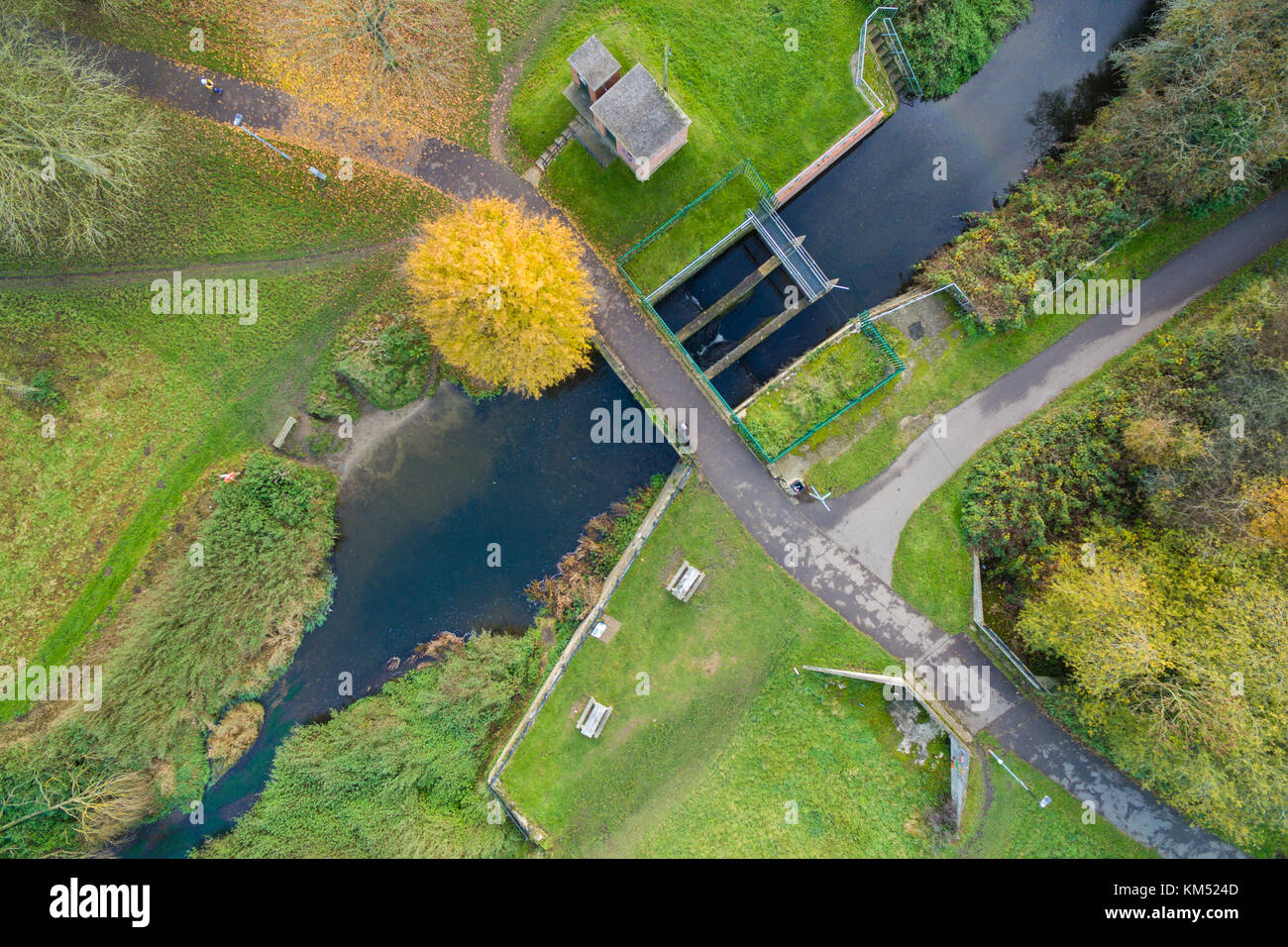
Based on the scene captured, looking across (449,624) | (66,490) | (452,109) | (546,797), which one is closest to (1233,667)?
(546,797)

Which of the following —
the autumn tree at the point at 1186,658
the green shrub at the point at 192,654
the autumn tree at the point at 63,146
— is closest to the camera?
the autumn tree at the point at 1186,658

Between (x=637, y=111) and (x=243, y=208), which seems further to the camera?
(x=243, y=208)

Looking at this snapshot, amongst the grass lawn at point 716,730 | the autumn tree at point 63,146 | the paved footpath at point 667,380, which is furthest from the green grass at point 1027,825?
the autumn tree at point 63,146

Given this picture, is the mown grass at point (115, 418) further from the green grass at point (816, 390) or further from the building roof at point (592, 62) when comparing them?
the green grass at point (816, 390)

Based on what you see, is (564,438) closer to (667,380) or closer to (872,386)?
(667,380)

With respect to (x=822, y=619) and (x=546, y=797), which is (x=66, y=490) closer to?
(x=546, y=797)

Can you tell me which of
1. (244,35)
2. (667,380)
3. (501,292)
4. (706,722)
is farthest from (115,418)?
(706,722)
